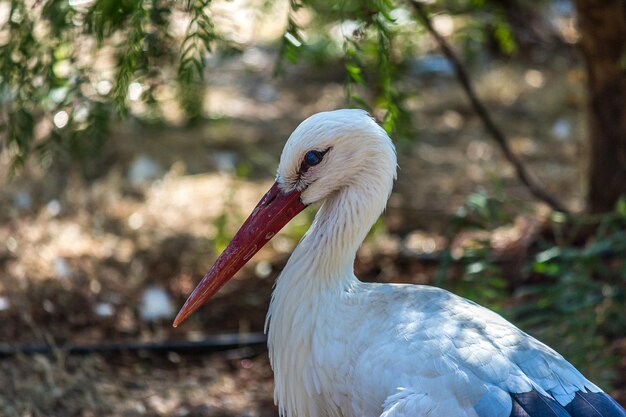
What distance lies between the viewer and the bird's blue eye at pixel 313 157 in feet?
9.43

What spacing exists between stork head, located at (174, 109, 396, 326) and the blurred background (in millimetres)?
292

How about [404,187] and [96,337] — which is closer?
[96,337]

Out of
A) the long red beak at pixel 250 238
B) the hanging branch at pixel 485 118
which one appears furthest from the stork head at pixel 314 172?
the hanging branch at pixel 485 118

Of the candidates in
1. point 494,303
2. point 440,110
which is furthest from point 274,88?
point 494,303

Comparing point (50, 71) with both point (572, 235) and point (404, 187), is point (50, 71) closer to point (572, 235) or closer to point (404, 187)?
point (572, 235)

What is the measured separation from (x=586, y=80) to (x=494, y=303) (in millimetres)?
1221

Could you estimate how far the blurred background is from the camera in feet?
11.8

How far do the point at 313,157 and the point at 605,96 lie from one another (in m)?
2.25

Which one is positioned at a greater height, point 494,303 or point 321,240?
point 321,240

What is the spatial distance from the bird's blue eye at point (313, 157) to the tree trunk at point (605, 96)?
2.08 m

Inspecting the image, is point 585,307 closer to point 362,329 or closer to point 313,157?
point 362,329

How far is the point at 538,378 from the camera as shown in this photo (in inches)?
103

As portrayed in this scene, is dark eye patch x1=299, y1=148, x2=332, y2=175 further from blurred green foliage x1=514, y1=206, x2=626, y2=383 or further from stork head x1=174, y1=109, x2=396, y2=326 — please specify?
blurred green foliage x1=514, y1=206, x2=626, y2=383

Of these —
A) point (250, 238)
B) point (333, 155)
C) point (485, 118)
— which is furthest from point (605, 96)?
point (250, 238)
